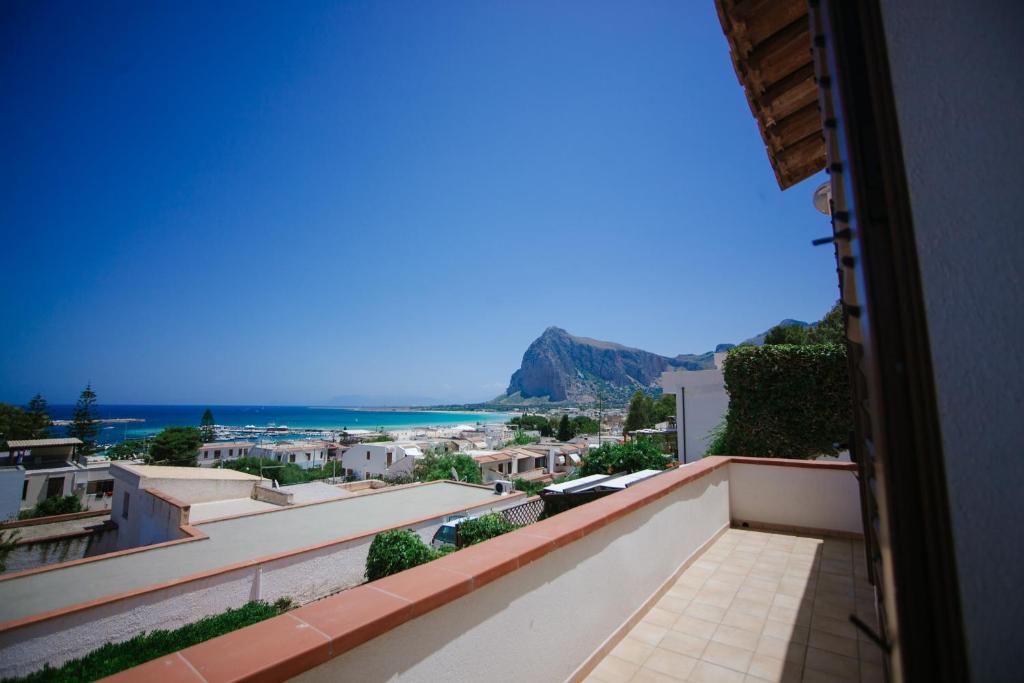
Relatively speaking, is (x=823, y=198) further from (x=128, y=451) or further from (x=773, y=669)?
(x=128, y=451)

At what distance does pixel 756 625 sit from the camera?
283 cm

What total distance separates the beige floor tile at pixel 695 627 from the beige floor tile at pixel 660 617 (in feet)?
0.13

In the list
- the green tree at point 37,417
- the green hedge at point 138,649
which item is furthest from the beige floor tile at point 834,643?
the green tree at point 37,417

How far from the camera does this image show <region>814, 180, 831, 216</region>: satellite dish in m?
2.63

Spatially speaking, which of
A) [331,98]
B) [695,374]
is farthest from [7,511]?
[695,374]

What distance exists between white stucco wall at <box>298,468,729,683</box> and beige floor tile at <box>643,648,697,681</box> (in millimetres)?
263

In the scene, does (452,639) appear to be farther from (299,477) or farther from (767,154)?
(299,477)

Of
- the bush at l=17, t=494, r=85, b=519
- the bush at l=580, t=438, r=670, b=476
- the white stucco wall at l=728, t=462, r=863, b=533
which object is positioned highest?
the white stucco wall at l=728, t=462, r=863, b=533

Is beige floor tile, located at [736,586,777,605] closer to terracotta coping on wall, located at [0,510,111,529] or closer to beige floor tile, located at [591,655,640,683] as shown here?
beige floor tile, located at [591,655,640,683]

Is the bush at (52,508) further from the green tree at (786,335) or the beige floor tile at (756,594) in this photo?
the green tree at (786,335)

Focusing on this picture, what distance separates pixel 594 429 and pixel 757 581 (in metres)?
72.2

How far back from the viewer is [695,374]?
15797 mm

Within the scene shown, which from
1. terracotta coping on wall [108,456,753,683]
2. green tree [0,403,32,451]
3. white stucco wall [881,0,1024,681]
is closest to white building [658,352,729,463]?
terracotta coping on wall [108,456,753,683]

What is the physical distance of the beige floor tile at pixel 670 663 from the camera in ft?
7.80
